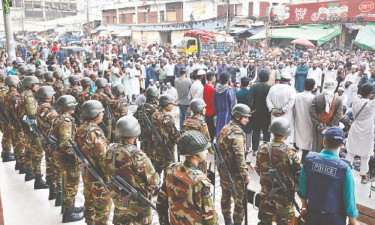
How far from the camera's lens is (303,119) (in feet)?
19.0

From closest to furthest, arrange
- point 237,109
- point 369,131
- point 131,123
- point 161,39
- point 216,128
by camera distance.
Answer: point 131,123
point 237,109
point 369,131
point 216,128
point 161,39

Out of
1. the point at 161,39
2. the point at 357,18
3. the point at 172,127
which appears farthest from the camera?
the point at 161,39

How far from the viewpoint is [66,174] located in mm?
4273

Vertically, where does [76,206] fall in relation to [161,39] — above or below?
below

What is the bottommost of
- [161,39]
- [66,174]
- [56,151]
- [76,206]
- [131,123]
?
[76,206]

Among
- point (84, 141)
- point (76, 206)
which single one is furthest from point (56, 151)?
point (76, 206)

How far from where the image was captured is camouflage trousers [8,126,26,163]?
6.08m

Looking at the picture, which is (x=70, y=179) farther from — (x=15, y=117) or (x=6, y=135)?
(x=6, y=135)

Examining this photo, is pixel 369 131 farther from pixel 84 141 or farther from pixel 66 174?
pixel 66 174

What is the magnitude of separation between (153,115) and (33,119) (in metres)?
2.26

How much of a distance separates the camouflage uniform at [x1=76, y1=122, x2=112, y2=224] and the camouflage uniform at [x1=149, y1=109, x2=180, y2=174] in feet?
3.81

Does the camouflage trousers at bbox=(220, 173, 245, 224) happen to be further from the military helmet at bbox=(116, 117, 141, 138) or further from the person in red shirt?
the person in red shirt

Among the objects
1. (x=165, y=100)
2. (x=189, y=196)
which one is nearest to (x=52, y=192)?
(x=165, y=100)

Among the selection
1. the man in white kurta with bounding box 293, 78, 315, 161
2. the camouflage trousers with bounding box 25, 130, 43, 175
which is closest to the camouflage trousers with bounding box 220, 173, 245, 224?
the man in white kurta with bounding box 293, 78, 315, 161
